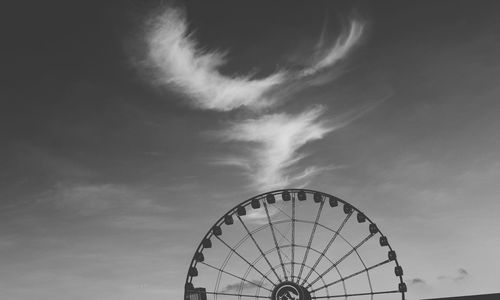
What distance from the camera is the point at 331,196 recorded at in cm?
3712

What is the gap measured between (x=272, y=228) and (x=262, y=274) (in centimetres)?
398

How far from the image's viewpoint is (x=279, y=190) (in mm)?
37875

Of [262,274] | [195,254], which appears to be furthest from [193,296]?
[262,274]

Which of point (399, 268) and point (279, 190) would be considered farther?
point (279, 190)

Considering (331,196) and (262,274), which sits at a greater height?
(331,196)

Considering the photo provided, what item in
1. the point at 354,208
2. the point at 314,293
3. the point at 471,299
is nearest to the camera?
the point at 471,299

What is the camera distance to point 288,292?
33.9 meters

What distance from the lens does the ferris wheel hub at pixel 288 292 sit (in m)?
33.8

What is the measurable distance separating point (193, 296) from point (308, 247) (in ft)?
29.4

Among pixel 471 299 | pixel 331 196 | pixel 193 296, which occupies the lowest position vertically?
pixel 471 299

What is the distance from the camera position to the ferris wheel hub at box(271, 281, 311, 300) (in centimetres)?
3381

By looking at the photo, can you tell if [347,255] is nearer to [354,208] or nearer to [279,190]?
[354,208]

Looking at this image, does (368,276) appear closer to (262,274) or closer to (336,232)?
(336,232)

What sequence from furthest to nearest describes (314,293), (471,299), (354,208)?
(354,208)
(314,293)
(471,299)
